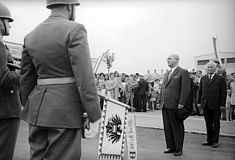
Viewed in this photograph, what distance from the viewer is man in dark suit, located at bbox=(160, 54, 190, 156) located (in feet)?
12.7

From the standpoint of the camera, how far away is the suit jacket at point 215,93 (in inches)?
178

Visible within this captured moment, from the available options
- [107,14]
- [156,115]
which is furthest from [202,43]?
[156,115]

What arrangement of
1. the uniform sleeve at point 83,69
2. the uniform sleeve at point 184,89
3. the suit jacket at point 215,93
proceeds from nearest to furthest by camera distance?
the uniform sleeve at point 83,69 → the uniform sleeve at point 184,89 → the suit jacket at point 215,93

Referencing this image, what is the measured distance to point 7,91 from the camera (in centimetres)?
226

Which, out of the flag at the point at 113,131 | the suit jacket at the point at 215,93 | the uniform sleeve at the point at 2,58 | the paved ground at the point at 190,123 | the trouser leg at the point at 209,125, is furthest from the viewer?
the paved ground at the point at 190,123

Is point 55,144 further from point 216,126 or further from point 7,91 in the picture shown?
point 216,126

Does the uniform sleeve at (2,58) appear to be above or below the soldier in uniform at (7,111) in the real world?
above

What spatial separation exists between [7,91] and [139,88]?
5217 millimetres

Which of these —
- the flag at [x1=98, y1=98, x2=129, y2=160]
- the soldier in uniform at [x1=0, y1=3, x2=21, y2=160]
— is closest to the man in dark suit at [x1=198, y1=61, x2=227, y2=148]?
the flag at [x1=98, y1=98, x2=129, y2=160]

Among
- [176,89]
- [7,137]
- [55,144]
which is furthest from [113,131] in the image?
[55,144]

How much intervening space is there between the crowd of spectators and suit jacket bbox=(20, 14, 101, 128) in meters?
2.59

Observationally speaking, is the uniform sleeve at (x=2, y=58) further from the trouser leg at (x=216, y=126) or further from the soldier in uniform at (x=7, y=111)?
the trouser leg at (x=216, y=126)

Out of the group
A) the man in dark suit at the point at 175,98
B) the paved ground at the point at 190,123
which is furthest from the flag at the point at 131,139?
the paved ground at the point at 190,123

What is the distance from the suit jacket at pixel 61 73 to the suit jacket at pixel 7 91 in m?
0.32
